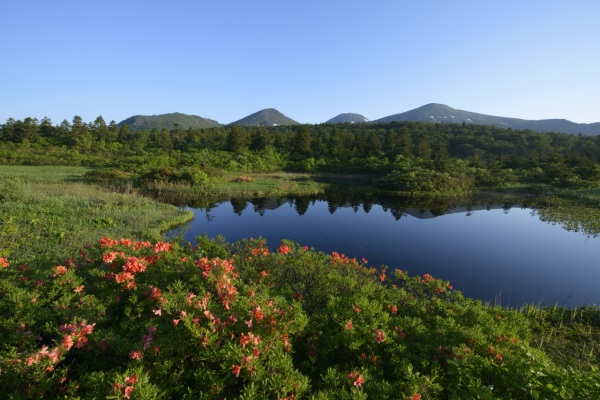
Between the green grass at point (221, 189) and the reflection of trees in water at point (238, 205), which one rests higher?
the green grass at point (221, 189)

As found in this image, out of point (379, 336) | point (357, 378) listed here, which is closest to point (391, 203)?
point (379, 336)

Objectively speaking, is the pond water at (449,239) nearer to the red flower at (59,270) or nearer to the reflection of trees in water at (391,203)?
the reflection of trees in water at (391,203)

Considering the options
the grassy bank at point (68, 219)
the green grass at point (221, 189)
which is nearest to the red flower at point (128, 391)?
the grassy bank at point (68, 219)

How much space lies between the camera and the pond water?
32.2ft

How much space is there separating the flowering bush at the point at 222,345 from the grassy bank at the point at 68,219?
14.4 ft

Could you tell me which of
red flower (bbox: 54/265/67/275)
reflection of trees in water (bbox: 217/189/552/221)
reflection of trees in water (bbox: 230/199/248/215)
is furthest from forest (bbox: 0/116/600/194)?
red flower (bbox: 54/265/67/275)

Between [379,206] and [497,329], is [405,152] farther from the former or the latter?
[497,329]

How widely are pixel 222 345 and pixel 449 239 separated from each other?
575 inches

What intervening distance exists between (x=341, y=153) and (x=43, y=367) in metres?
50.3

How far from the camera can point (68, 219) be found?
12109 millimetres

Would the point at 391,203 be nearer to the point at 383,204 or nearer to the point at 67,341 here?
the point at 383,204

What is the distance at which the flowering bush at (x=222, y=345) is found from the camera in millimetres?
2502

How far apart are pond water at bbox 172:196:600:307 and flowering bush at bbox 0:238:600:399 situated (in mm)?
4126

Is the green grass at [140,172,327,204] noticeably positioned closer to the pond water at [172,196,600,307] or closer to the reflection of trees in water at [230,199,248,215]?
the reflection of trees in water at [230,199,248,215]
